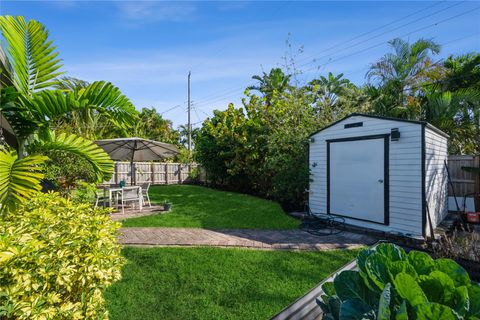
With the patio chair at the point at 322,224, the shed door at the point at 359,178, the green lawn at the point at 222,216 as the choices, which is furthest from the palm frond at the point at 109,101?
the shed door at the point at 359,178

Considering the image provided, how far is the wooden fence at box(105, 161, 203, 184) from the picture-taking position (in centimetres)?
1555

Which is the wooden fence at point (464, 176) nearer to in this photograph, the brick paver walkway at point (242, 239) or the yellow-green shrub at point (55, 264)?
the brick paver walkway at point (242, 239)

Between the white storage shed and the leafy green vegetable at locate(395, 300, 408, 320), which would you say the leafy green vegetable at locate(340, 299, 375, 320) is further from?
the white storage shed

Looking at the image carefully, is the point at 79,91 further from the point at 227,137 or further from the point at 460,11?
the point at 460,11

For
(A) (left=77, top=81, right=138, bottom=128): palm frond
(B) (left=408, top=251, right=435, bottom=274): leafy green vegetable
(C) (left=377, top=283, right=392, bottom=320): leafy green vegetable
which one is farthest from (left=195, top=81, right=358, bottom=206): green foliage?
(C) (left=377, top=283, right=392, bottom=320): leafy green vegetable

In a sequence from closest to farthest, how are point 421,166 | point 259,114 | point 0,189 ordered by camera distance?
point 0,189 < point 421,166 < point 259,114

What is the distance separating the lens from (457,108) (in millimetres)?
9477

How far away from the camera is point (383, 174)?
590 cm

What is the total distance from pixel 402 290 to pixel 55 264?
73.3 inches

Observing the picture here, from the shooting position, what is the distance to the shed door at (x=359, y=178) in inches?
234

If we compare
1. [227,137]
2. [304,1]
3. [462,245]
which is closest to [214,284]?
A: [462,245]

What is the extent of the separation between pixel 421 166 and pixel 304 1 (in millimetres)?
6277

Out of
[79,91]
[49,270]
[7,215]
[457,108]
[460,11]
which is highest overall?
[460,11]

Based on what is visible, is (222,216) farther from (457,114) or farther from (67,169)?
(457,114)
